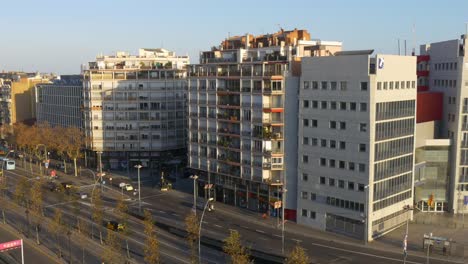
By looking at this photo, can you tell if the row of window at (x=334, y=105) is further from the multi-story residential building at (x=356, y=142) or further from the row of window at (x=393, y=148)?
the row of window at (x=393, y=148)

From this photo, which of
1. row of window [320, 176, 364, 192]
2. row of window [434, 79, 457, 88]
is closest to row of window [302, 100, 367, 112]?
row of window [320, 176, 364, 192]

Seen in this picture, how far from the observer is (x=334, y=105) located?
82.4m

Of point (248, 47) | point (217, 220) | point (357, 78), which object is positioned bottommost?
point (217, 220)

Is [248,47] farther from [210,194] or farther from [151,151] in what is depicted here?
[151,151]

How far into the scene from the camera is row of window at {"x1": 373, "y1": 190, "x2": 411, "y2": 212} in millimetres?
80444

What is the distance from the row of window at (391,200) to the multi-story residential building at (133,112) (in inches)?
2881

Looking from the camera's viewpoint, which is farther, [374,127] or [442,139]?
[442,139]

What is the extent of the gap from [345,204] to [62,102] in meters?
114

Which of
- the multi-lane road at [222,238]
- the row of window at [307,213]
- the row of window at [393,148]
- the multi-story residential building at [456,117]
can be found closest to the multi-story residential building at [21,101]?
the multi-lane road at [222,238]

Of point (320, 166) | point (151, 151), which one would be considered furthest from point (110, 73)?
point (320, 166)

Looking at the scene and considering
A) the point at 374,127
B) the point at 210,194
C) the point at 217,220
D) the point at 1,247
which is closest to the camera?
the point at 1,247

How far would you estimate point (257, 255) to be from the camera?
71.6 m

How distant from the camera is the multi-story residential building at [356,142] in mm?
78438

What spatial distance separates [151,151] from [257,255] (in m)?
75.3
